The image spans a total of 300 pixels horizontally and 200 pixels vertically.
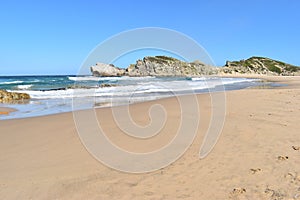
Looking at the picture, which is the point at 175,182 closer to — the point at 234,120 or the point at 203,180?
the point at 203,180

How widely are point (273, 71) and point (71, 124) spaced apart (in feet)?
394

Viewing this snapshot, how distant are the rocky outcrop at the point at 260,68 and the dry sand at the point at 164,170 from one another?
97606 mm

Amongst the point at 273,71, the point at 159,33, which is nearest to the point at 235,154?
the point at 159,33

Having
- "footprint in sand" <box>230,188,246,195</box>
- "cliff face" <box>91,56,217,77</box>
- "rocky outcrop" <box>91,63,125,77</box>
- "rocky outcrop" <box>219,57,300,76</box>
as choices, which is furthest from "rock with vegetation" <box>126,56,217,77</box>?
"footprint in sand" <box>230,188,246,195</box>

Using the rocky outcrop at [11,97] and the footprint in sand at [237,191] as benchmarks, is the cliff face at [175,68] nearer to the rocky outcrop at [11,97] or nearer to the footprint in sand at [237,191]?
the rocky outcrop at [11,97]

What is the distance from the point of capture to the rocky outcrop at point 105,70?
81.1 m

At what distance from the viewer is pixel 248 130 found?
247 inches

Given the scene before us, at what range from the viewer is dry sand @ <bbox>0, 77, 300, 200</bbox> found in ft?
10.7

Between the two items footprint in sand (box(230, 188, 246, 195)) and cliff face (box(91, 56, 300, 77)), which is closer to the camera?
footprint in sand (box(230, 188, 246, 195))

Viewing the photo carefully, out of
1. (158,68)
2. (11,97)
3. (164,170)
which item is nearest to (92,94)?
(11,97)

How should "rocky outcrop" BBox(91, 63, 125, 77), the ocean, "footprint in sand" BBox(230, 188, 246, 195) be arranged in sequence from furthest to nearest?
1. "rocky outcrop" BBox(91, 63, 125, 77)
2. the ocean
3. "footprint in sand" BBox(230, 188, 246, 195)

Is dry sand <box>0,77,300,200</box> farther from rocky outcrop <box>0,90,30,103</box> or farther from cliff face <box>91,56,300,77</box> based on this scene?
cliff face <box>91,56,300,77</box>

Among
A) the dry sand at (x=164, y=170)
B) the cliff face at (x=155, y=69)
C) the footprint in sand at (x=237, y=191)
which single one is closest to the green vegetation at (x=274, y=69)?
the cliff face at (x=155, y=69)

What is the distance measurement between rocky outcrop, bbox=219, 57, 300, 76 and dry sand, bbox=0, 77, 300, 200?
97606 mm
